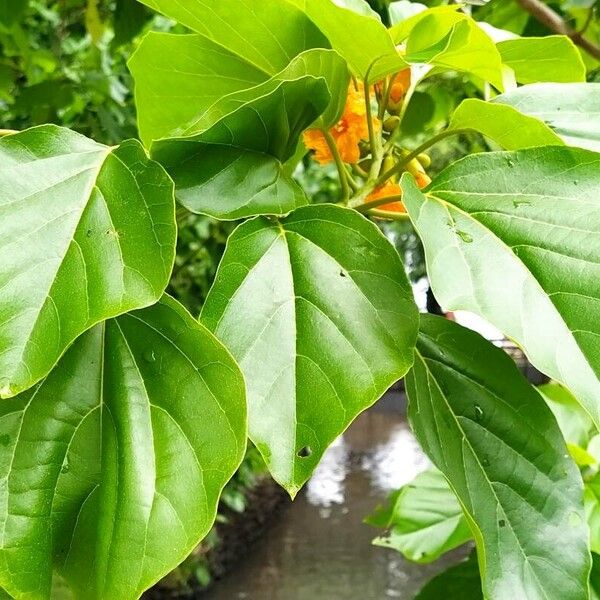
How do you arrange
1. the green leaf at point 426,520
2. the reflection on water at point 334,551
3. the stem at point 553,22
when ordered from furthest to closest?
the reflection on water at point 334,551, the stem at point 553,22, the green leaf at point 426,520

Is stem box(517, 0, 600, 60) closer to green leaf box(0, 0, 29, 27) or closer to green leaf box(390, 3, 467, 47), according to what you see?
green leaf box(390, 3, 467, 47)

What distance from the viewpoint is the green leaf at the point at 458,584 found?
656 mm

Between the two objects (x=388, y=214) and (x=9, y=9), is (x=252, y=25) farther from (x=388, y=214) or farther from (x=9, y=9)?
(x=9, y=9)

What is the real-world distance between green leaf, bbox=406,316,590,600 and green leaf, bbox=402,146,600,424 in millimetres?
98

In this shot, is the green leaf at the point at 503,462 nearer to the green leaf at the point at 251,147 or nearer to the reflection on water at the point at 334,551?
the green leaf at the point at 251,147

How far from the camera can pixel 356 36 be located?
0.39 m

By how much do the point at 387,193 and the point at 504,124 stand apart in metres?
0.09

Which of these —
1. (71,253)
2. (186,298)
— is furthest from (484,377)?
(186,298)

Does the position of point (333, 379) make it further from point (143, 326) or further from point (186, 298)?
point (186, 298)

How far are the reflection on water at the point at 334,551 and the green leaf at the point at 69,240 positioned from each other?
254 centimetres

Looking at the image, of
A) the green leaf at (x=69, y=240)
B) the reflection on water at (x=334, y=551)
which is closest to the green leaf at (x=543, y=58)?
the green leaf at (x=69, y=240)

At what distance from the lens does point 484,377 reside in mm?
437

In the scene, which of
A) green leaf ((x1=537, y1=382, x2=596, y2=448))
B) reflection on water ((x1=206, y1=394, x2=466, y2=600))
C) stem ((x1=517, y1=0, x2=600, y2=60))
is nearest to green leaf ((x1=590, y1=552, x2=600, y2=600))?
green leaf ((x1=537, y1=382, x2=596, y2=448))

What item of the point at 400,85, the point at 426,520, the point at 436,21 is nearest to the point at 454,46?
the point at 436,21
